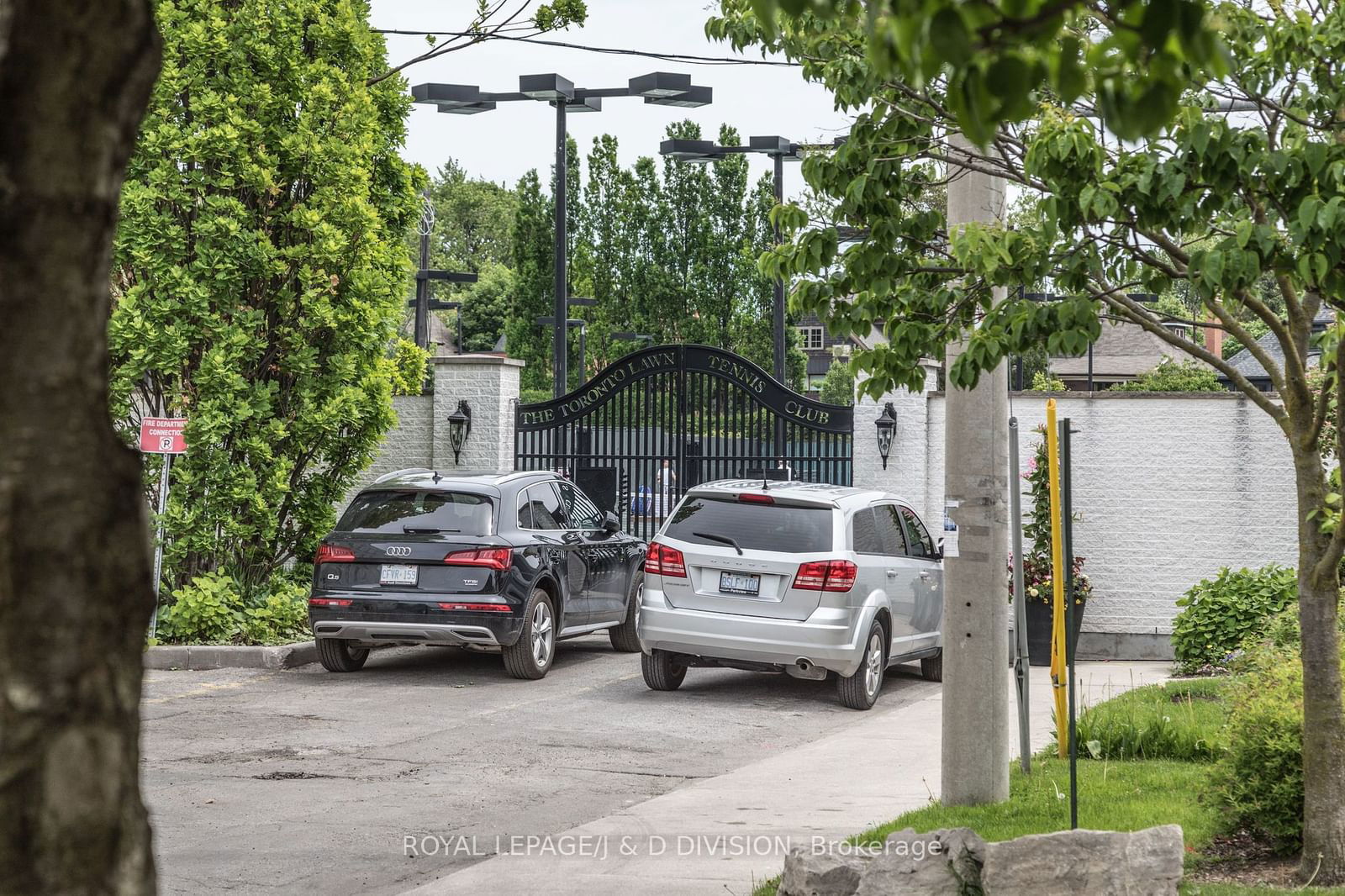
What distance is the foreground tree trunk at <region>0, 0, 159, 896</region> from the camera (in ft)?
7.20

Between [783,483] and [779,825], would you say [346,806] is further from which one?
[783,483]

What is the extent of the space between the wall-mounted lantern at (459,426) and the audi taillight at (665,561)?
283 inches

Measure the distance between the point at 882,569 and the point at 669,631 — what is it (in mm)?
1843

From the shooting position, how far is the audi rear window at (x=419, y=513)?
495 inches

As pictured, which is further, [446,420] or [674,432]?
[674,432]

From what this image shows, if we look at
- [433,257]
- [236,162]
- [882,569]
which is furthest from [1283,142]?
[433,257]

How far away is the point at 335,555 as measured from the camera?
12.5 meters

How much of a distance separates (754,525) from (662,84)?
9537 mm

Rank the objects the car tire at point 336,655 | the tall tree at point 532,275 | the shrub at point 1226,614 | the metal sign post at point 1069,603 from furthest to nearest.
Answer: the tall tree at point 532,275 → the shrub at point 1226,614 → the car tire at point 336,655 → the metal sign post at point 1069,603

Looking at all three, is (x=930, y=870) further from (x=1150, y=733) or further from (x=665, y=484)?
(x=665, y=484)

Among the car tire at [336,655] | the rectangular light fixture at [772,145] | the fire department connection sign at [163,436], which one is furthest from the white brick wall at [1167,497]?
the fire department connection sign at [163,436]

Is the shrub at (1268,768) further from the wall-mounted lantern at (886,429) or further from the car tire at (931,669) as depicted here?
the wall-mounted lantern at (886,429)

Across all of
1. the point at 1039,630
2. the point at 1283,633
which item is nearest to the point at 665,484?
the point at 1039,630

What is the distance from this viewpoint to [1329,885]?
5.82m
